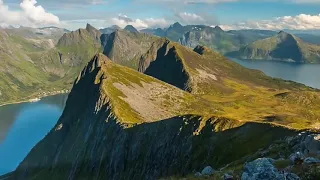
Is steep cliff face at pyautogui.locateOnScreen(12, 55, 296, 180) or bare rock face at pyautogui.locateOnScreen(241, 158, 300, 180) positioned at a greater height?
bare rock face at pyautogui.locateOnScreen(241, 158, 300, 180)

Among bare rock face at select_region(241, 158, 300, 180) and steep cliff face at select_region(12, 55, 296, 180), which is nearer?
bare rock face at select_region(241, 158, 300, 180)

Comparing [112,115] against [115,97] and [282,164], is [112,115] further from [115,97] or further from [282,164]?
[282,164]

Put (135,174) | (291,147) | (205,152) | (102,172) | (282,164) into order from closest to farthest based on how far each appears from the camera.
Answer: (282,164), (291,147), (205,152), (135,174), (102,172)

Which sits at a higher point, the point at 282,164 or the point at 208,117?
the point at 282,164

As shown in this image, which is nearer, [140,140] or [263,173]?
[263,173]

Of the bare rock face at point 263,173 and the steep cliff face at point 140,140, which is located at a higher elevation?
the bare rock face at point 263,173

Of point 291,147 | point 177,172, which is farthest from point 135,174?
point 291,147

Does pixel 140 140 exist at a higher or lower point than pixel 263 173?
lower

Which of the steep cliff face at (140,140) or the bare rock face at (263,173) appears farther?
the steep cliff face at (140,140)
